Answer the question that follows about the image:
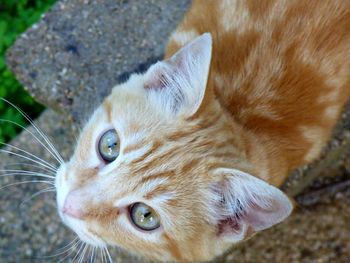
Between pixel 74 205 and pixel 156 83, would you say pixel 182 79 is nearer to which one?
pixel 156 83

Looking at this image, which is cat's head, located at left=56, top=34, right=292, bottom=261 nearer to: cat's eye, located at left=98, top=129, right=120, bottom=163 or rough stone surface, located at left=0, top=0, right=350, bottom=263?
cat's eye, located at left=98, top=129, right=120, bottom=163

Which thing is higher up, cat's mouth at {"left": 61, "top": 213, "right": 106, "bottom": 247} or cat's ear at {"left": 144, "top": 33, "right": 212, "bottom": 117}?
cat's ear at {"left": 144, "top": 33, "right": 212, "bottom": 117}

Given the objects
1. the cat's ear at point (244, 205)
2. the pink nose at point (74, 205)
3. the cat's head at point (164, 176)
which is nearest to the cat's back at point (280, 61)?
the cat's head at point (164, 176)

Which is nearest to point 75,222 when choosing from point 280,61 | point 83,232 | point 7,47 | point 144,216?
point 83,232

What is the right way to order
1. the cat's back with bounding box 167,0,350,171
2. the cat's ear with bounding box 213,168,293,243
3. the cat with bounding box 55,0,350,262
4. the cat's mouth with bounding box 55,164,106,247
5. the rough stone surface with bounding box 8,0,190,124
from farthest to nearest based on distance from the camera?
the rough stone surface with bounding box 8,0,190,124 → the cat's back with bounding box 167,0,350,171 → the cat's mouth with bounding box 55,164,106,247 → the cat with bounding box 55,0,350,262 → the cat's ear with bounding box 213,168,293,243

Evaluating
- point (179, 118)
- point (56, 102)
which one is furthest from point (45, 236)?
point (179, 118)

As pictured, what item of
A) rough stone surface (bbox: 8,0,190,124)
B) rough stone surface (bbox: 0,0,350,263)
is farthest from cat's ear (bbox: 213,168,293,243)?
rough stone surface (bbox: 8,0,190,124)

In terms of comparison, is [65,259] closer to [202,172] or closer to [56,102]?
[56,102]
